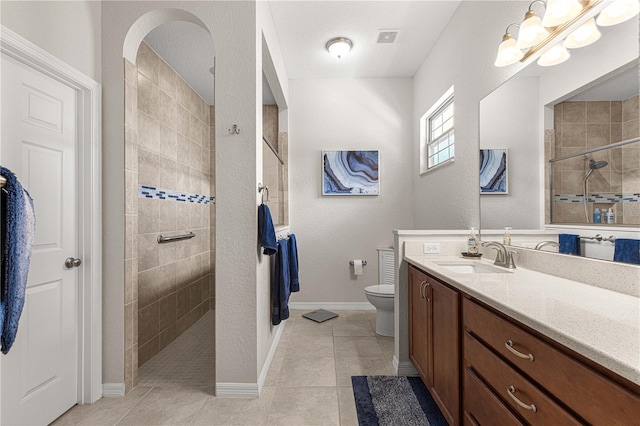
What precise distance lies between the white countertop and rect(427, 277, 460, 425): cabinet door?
113 millimetres

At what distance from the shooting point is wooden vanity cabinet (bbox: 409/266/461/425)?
138 centimetres

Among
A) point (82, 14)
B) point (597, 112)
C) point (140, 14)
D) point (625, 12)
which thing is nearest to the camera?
point (625, 12)

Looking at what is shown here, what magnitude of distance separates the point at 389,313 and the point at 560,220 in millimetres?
1712

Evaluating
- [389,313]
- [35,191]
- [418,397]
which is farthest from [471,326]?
[35,191]

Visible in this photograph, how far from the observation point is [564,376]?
2.47 feet

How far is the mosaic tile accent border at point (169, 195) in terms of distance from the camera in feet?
8.03

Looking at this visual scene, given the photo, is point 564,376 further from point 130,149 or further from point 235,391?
point 130,149

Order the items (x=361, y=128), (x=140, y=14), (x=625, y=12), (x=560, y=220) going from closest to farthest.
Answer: (x=625, y=12), (x=560, y=220), (x=140, y=14), (x=361, y=128)

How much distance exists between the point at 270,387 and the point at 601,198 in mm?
2045

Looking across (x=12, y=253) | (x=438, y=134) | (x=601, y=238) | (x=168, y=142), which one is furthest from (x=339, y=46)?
(x=12, y=253)

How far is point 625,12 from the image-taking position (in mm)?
1093

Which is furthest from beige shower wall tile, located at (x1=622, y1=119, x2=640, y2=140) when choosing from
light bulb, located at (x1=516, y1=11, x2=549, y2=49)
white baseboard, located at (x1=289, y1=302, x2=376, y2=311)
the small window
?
white baseboard, located at (x1=289, y1=302, x2=376, y2=311)

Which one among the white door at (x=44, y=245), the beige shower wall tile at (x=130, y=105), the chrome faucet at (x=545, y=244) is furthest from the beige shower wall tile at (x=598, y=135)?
the white door at (x=44, y=245)

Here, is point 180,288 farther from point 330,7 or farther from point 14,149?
point 330,7
